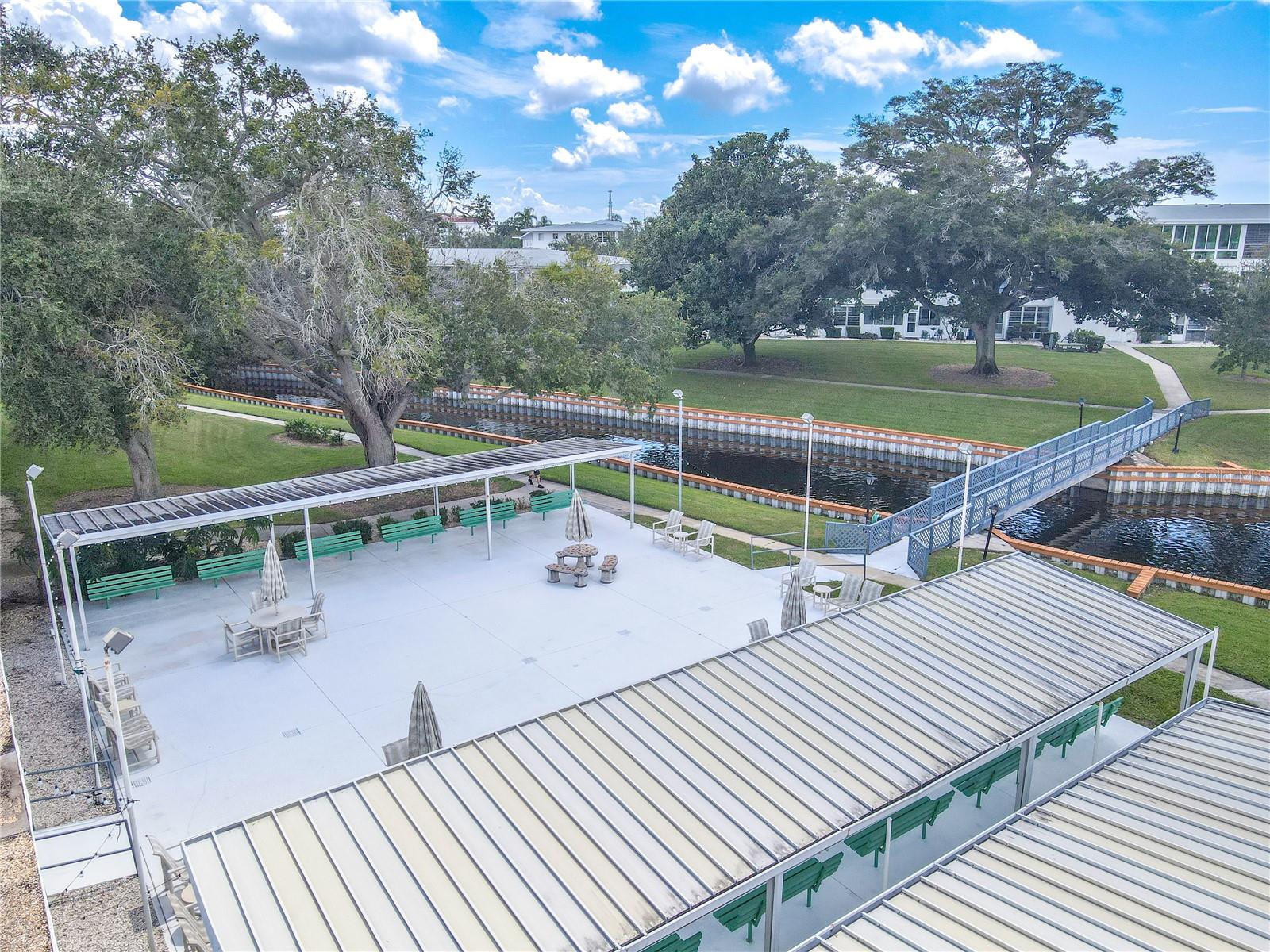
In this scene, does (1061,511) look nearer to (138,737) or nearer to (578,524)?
(578,524)

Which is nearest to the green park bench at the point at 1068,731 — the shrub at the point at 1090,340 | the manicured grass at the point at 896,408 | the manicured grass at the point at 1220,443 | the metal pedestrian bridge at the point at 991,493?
the metal pedestrian bridge at the point at 991,493

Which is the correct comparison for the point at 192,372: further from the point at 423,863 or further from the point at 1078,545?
the point at 1078,545

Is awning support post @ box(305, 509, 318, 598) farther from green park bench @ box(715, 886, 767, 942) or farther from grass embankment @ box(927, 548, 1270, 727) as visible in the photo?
grass embankment @ box(927, 548, 1270, 727)

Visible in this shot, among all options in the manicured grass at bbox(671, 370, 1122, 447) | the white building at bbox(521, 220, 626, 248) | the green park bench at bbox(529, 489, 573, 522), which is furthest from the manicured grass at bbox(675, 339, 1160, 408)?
the white building at bbox(521, 220, 626, 248)

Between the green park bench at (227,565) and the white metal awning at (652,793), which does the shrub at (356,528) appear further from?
the white metal awning at (652,793)

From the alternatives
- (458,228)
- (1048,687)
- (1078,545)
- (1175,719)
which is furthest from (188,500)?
(1078,545)

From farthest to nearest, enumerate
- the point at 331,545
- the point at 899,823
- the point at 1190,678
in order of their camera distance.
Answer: the point at 331,545, the point at 1190,678, the point at 899,823

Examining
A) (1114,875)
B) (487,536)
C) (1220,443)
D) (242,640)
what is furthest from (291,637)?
(1220,443)
